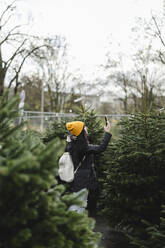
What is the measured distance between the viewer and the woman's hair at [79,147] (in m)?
4.55

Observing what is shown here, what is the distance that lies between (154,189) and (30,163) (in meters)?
3.38

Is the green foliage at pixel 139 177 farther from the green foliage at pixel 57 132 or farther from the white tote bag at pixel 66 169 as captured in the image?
the green foliage at pixel 57 132

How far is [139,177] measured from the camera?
4.42 metres

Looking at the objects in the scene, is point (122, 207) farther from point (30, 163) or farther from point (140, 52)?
point (140, 52)

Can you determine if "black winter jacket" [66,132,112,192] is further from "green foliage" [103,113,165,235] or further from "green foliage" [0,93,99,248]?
"green foliage" [0,93,99,248]

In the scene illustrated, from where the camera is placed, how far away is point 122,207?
459 cm

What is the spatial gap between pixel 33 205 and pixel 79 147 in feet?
9.16

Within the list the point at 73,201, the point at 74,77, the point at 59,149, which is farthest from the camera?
the point at 74,77

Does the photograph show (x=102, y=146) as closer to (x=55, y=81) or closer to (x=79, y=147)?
(x=79, y=147)

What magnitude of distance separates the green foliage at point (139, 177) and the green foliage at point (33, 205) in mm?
2615

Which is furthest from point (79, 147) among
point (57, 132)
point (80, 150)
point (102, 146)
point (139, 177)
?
point (57, 132)

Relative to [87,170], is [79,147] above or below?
above

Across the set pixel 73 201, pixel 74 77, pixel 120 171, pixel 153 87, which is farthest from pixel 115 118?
pixel 74 77

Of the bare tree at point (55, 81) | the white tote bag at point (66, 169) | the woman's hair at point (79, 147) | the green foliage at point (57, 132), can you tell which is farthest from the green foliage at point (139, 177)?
the bare tree at point (55, 81)
